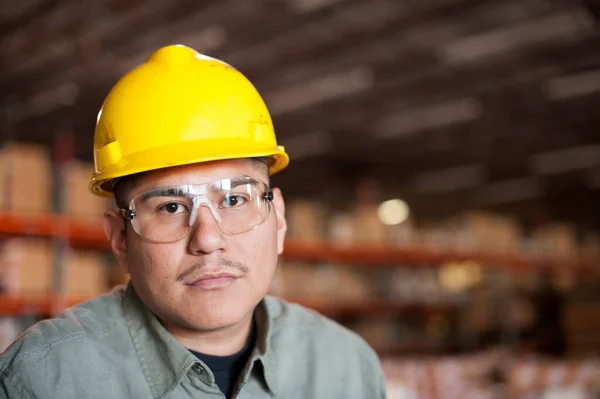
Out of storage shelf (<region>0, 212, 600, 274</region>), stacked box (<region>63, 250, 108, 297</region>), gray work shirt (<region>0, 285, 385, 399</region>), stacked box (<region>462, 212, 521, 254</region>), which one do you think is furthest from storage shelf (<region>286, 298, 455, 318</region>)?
gray work shirt (<region>0, 285, 385, 399</region>)

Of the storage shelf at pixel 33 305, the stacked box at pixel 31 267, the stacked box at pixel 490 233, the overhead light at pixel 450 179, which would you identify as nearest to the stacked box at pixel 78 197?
the stacked box at pixel 31 267

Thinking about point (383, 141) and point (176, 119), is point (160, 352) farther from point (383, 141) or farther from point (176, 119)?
point (383, 141)

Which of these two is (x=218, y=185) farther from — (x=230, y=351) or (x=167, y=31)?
(x=167, y=31)

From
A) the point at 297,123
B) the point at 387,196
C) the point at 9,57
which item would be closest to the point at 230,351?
the point at 9,57

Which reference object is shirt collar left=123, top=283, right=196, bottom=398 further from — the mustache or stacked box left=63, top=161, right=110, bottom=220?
stacked box left=63, top=161, right=110, bottom=220

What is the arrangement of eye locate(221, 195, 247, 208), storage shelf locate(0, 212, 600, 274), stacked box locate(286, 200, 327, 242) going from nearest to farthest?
eye locate(221, 195, 247, 208) → storage shelf locate(0, 212, 600, 274) → stacked box locate(286, 200, 327, 242)

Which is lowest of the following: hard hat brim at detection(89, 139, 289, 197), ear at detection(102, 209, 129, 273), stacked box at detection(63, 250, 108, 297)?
stacked box at detection(63, 250, 108, 297)

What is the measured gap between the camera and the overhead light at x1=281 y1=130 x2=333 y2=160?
12.6 metres

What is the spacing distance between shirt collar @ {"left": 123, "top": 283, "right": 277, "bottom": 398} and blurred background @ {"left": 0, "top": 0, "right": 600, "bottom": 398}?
13.4ft

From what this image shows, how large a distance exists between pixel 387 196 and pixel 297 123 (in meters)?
8.74

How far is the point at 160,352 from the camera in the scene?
6.52 ft

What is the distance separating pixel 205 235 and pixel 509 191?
18.4 meters

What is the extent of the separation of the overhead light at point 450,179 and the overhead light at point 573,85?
5616 millimetres

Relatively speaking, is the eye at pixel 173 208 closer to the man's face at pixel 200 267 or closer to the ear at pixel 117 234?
the man's face at pixel 200 267
